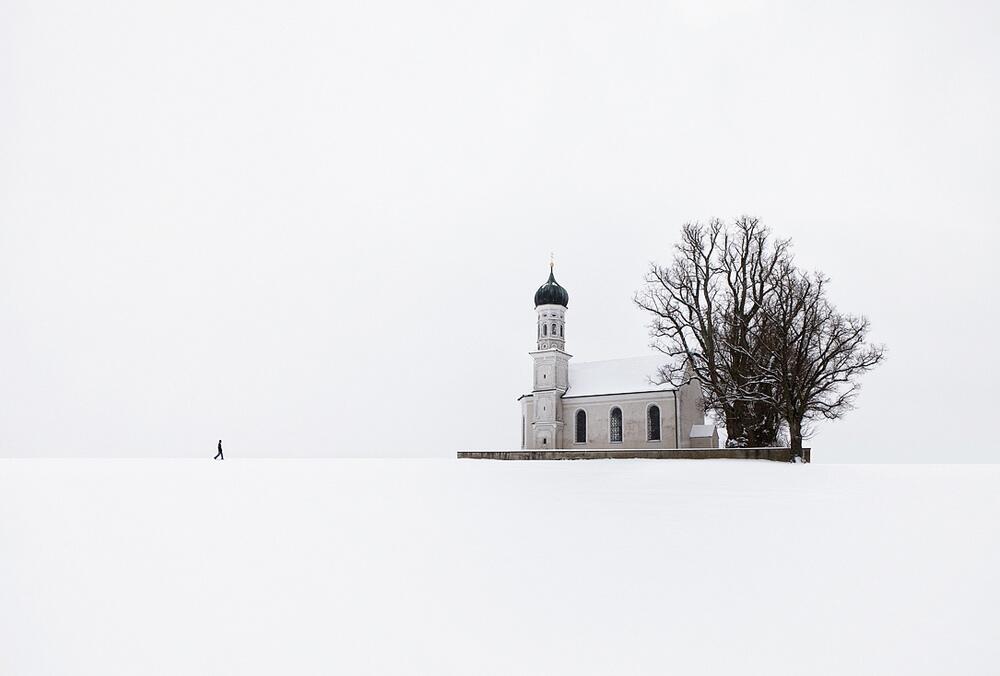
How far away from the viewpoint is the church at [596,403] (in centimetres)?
4081

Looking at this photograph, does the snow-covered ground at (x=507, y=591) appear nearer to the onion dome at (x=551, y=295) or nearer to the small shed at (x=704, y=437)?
the small shed at (x=704, y=437)

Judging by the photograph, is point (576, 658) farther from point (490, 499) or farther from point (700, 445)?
point (700, 445)

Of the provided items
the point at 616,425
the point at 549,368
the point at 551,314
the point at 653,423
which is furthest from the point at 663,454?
the point at 551,314

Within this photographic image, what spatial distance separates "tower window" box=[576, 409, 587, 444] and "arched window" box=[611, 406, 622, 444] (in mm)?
1985

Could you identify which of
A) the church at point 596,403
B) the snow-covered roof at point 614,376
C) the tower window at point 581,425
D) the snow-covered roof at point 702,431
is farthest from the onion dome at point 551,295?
the snow-covered roof at point 702,431

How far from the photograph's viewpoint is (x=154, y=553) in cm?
620

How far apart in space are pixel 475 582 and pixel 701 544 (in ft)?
8.51

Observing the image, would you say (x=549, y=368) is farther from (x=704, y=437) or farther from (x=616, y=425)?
(x=704, y=437)

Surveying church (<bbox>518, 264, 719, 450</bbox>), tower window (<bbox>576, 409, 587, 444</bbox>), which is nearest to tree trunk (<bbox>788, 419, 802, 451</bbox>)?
church (<bbox>518, 264, 719, 450</bbox>)

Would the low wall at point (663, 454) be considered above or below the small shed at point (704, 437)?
below

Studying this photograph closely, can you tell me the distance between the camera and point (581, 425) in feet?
147

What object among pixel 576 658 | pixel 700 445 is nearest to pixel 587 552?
pixel 576 658

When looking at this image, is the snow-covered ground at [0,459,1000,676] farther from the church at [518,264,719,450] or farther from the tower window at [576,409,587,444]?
the tower window at [576,409,587,444]

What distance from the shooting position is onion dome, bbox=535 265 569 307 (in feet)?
153
